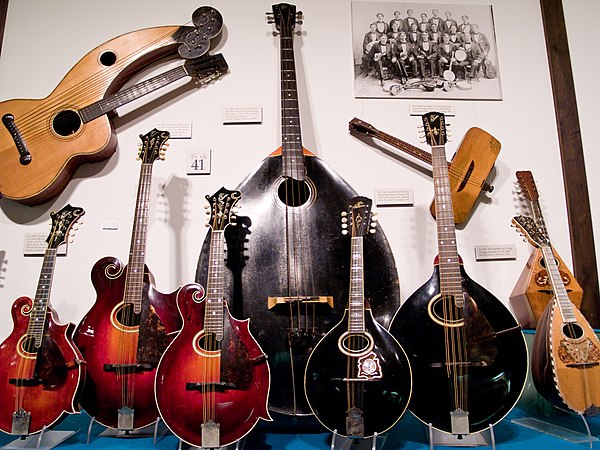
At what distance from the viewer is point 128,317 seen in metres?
1.67

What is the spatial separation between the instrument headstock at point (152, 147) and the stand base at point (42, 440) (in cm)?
104

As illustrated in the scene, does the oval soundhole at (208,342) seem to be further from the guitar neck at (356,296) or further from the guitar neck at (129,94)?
the guitar neck at (129,94)

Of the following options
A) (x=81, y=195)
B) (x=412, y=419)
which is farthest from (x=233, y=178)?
(x=412, y=419)

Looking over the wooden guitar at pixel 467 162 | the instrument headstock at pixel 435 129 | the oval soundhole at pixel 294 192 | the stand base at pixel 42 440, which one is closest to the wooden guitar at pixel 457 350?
the instrument headstock at pixel 435 129

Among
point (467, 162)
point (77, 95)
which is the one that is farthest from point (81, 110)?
point (467, 162)

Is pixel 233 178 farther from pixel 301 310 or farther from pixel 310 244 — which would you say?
pixel 301 310

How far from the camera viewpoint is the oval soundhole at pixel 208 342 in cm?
149

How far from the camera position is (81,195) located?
2.13 m

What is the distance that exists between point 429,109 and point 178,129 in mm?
1233

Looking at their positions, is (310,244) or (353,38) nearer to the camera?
(310,244)

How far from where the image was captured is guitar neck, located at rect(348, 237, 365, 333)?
4.85ft

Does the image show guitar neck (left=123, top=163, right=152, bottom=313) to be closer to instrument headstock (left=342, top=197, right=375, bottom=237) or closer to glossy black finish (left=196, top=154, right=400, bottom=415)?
glossy black finish (left=196, top=154, right=400, bottom=415)

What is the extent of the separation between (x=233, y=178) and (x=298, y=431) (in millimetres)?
1128

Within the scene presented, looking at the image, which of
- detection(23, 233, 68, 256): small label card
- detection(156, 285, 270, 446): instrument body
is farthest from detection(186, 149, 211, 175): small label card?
detection(156, 285, 270, 446): instrument body
